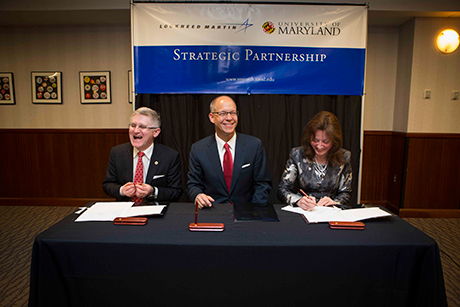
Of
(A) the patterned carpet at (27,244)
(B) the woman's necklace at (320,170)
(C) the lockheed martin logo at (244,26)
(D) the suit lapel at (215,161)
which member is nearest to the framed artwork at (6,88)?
(A) the patterned carpet at (27,244)

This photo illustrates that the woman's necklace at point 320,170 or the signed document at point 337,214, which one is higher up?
the woman's necklace at point 320,170

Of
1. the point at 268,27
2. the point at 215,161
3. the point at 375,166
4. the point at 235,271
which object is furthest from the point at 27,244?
the point at 375,166

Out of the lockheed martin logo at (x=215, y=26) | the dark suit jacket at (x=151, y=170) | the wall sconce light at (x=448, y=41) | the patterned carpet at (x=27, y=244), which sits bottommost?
the patterned carpet at (x=27, y=244)

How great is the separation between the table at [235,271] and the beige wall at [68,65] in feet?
9.88

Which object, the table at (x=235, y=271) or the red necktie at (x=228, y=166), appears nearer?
the table at (x=235, y=271)

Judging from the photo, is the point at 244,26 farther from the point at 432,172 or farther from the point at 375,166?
the point at 432,172

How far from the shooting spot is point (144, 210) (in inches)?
58.9

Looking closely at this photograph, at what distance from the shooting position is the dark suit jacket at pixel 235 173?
2072 mm

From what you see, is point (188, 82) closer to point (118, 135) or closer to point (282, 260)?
point (118, 135)

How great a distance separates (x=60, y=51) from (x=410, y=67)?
15.5 ft

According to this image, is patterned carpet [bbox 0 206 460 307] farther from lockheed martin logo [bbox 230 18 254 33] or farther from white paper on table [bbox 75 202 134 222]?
lockheed martin logo [bbox 230 18 254 33]

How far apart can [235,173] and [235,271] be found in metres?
0.99

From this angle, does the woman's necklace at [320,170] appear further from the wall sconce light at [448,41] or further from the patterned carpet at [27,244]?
the wall sconce light at [448,41]

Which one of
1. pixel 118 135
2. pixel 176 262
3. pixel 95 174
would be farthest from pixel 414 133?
pixel 95 174
